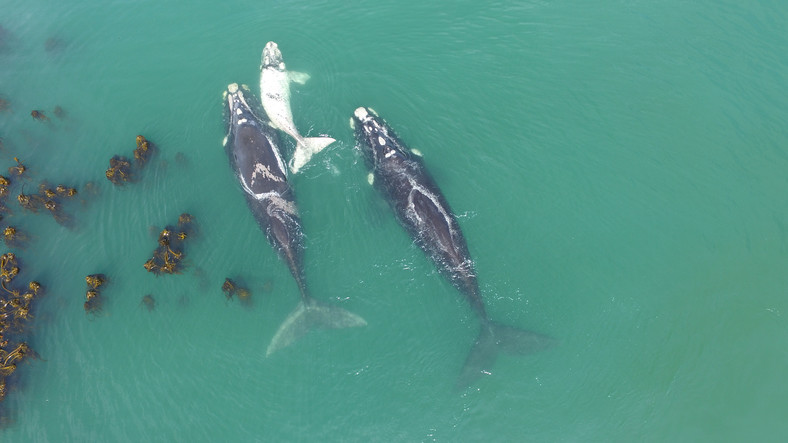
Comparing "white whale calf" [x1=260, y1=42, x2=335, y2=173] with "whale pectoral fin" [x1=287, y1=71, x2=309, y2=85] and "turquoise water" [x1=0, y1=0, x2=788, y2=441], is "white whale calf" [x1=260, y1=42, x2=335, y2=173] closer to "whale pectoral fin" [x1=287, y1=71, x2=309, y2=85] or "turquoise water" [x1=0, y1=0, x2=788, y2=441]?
"whale pectoral fin" [x1=287, y1=71, x2=309, y2=85]

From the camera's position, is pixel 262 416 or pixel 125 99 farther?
pixel 125 99

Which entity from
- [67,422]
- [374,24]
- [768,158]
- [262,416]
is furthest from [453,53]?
[67,422]

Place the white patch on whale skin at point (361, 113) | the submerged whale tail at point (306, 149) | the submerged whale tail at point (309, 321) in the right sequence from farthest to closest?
the white patch on whale skin at point (361, 113), the submerged whale tail at point (306, 149), the submerged whale tail at point (309, 321)

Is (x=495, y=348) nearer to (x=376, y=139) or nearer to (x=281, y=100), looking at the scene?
(x=376, y=139)

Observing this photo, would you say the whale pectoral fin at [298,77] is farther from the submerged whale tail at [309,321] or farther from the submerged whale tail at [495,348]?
the submerged whale tail at [495,348]

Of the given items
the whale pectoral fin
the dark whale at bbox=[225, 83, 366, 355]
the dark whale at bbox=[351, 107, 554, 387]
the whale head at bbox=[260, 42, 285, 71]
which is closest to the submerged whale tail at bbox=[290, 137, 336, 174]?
the dark whale at bbox=[225, 83, 366, 355]

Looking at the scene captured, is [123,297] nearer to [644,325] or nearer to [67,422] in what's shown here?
[67,422]

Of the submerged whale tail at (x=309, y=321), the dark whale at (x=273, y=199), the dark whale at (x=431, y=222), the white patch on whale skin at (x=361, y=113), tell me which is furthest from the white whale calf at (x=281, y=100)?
the submerged whale tail at (x=309, y=321)
